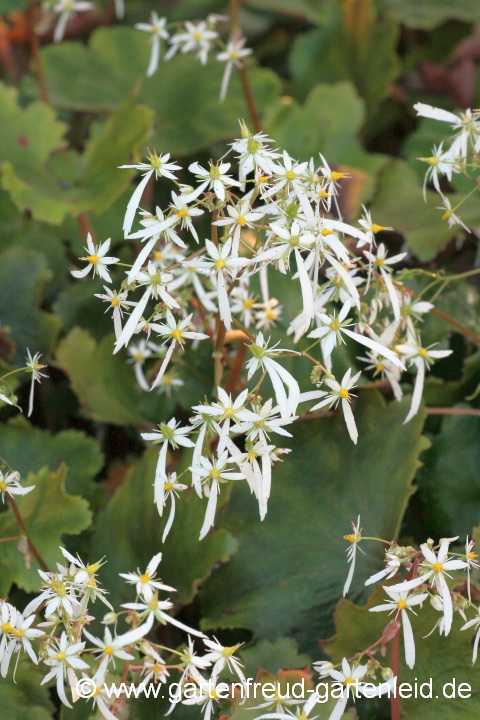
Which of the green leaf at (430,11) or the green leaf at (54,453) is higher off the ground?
the green leaf at (430,11)

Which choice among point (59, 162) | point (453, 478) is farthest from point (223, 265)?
point (59, 162)

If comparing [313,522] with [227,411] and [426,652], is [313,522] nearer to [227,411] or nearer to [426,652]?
[426,652]

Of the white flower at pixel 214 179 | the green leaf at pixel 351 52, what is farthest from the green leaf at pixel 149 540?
the green leaf at pixel 351 52

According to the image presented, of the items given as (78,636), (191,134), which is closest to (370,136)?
(191,134)

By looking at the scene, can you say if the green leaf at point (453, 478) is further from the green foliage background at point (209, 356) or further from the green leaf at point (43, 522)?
the green leaf at point (43, 522)

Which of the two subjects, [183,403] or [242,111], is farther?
[242,111]

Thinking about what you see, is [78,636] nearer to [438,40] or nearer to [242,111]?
[242,111]

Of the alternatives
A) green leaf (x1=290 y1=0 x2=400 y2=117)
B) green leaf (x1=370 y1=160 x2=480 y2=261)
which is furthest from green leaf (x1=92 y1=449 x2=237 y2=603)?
green leaf (x1=290 y1=0 x2=400 y2=117)
